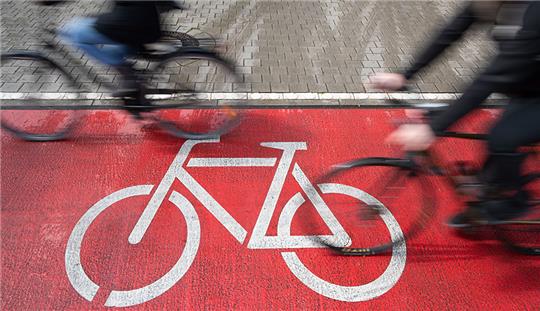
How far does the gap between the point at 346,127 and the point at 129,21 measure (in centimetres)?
252

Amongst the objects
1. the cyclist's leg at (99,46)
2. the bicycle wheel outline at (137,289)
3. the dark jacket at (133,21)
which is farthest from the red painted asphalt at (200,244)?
the dark jacket at (133,21)

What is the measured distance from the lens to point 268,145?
13.0 ft

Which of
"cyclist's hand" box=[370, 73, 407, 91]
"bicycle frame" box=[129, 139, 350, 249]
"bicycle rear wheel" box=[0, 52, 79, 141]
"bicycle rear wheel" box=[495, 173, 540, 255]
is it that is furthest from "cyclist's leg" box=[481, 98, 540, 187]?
"bicycle rear wheel" box=[0, 52, 79, 141]

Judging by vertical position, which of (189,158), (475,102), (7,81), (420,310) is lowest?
(420,310)

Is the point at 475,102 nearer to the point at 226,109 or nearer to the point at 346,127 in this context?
the point at 346,127

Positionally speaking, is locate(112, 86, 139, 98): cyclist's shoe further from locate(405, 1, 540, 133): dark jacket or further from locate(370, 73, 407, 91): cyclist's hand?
locate(405, 1, 540, 133): dark jacket

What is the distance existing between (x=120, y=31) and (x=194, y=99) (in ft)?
3.55

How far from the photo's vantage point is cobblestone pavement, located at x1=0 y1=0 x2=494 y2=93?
4.93 metres

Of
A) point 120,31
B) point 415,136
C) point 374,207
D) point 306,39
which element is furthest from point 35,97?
point 415,136

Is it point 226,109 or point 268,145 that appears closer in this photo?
point 268,145

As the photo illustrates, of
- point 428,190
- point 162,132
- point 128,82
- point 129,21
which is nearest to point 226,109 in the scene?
point 162,132

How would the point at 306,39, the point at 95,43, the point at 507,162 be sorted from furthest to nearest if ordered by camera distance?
the point at 306,39, the point at 95,43, the point at 507,162

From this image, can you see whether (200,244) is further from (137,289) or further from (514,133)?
(514,133)

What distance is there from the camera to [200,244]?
296cm
